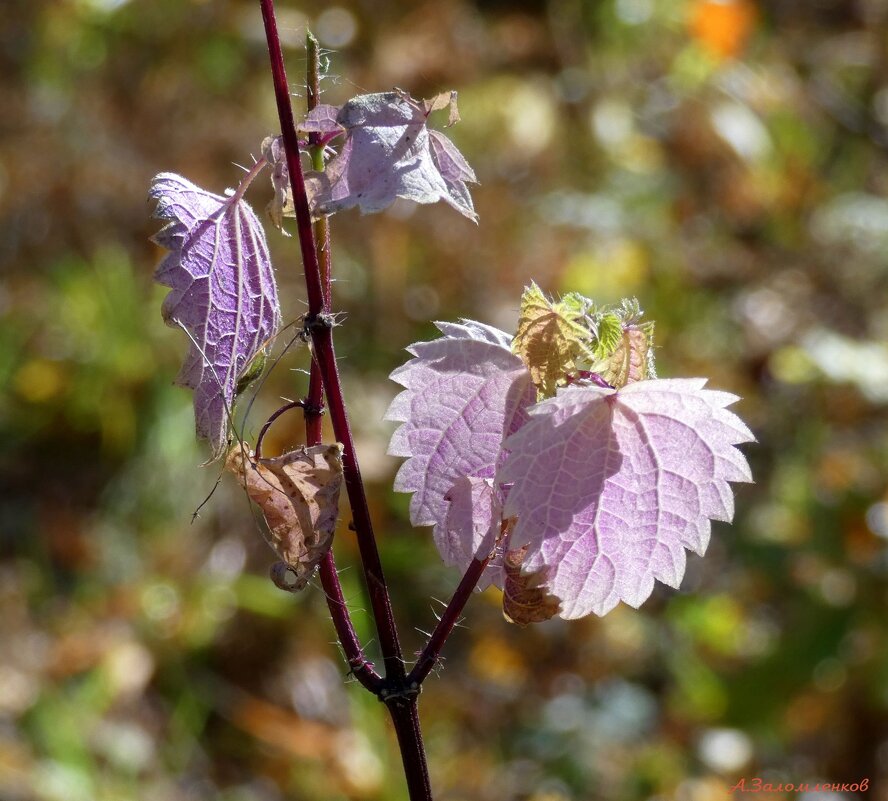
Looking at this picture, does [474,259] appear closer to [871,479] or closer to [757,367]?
[757,367]

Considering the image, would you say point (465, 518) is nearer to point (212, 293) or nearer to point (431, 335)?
point (212, 293)

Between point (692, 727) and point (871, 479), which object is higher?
point (871, 479)

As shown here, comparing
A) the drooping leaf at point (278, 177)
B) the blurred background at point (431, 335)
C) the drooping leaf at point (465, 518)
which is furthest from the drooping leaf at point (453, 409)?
the blurred background at point (431, 335)

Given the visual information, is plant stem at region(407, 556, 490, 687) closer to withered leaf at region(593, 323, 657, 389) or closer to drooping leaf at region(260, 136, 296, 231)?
withered leaf at region(593, 323, 657, 389)

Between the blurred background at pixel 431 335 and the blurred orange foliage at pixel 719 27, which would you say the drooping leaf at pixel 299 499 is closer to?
the blurred background at pixel 431 335

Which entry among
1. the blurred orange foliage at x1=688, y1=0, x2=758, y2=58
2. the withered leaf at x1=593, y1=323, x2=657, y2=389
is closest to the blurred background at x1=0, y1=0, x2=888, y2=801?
the blurred orange foliage at x1=688, y1=0, x2=758, y2=58

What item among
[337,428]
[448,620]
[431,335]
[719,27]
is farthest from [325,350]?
[719,27]

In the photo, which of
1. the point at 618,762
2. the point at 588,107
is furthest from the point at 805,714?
the point at 588,107
